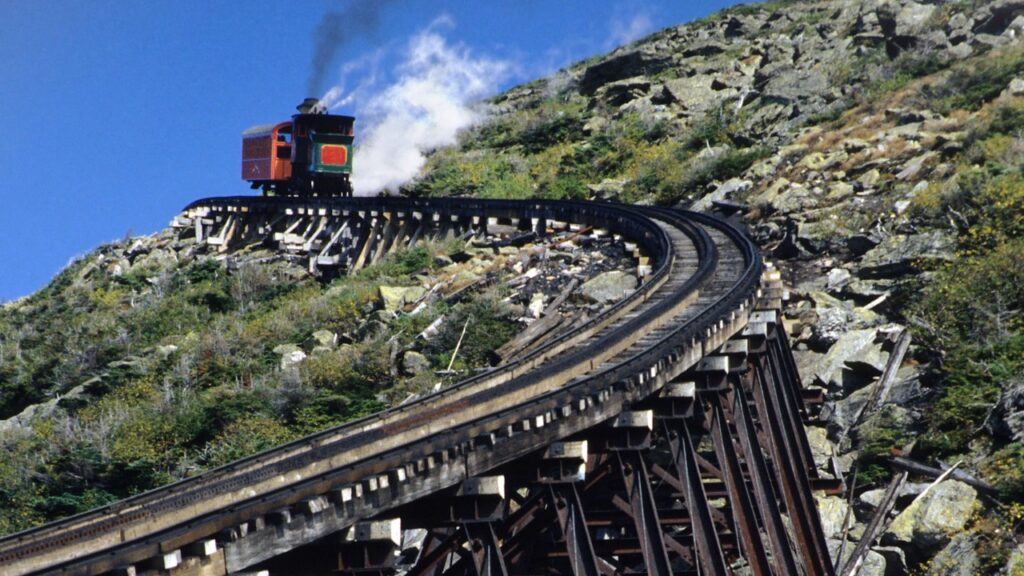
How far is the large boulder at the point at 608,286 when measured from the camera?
2958cm

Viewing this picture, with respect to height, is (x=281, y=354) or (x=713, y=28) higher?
(x=713, y=28)

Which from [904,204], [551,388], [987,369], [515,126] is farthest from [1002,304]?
[515,126]

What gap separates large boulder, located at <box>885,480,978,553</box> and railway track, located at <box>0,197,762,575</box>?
4242 millimetres

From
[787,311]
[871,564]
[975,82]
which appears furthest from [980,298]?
[975,82]

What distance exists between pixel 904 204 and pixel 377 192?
28.6m

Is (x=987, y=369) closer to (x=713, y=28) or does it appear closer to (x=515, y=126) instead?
(x=515, y=126)

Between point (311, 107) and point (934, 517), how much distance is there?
3517 cm

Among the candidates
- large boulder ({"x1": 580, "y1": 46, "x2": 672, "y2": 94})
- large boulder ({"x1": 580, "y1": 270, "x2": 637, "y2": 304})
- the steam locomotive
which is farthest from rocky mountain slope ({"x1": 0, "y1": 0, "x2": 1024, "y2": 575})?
large boulder ({"x1": 580, "y1": 46, "x2": 672, "y2": 94})

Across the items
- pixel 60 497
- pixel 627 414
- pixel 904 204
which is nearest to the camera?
pixel 627 414

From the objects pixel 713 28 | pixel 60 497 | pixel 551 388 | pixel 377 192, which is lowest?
pixel 60 497

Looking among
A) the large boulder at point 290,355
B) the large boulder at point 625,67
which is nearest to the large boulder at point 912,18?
the large boulder at point 625,67

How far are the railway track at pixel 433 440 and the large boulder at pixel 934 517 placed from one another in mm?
4242

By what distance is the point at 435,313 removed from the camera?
102 ft

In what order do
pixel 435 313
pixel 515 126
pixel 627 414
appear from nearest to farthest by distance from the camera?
1. pixel 627 414
2. pixel 435 313
3. pixel 515 126
